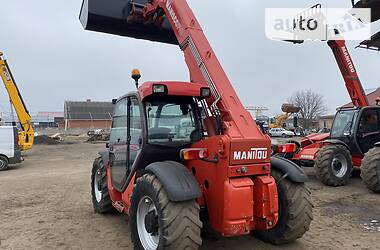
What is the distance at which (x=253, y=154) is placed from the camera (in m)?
3.74

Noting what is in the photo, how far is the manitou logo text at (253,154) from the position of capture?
363 cm

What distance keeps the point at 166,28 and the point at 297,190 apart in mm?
3601

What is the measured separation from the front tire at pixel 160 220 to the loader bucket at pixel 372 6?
33.0 ft

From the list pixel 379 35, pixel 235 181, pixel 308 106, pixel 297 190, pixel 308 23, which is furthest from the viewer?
pixel 308 106

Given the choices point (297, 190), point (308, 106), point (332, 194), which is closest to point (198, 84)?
point (297, 190)

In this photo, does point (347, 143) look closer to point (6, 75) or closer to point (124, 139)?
point (124, 139)

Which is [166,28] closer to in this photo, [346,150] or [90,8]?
[90,8]

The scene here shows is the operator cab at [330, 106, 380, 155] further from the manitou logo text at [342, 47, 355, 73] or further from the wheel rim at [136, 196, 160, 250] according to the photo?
the wheel rim at [136, 196, 160, 250]

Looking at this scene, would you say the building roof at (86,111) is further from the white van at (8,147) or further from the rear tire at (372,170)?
the rear tire at (372,170)

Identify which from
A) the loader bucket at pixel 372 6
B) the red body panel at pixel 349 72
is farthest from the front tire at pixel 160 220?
the loader bucket at pixel 372 6

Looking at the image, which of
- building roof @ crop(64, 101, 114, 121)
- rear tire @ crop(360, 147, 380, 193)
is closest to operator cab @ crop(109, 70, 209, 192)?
rear tire @ crop(360, 147, 380, 193)

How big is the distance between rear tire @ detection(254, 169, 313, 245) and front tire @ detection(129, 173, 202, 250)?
4.01 feet

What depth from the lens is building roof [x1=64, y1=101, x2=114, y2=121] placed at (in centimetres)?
6381

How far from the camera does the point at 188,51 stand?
4.74 metres
